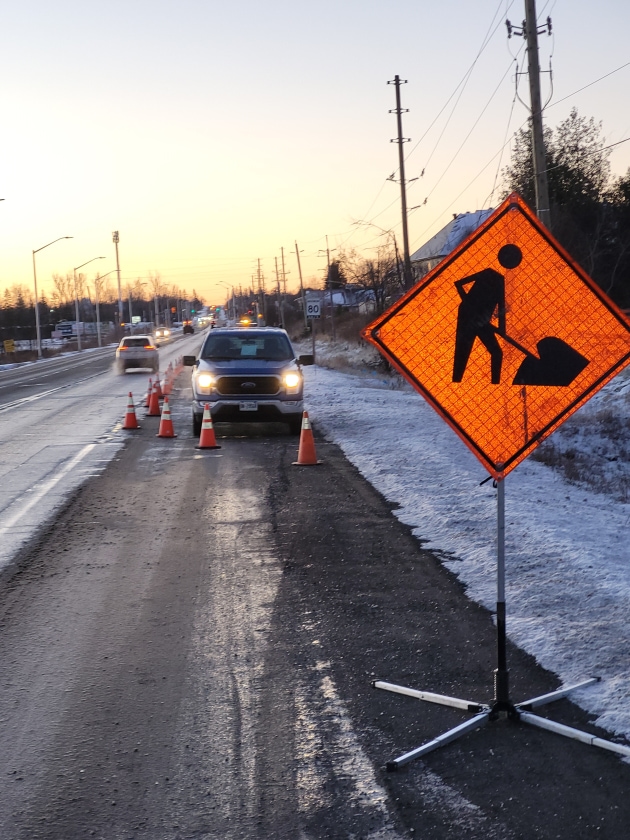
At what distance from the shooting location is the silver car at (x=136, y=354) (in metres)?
42.5

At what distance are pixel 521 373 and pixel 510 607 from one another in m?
2.11

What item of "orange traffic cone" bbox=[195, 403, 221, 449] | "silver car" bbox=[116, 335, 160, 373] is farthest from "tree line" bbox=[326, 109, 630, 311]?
"orange traffic cone" bbox=[195, 403, 221, 449]

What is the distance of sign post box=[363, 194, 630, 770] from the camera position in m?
4.78

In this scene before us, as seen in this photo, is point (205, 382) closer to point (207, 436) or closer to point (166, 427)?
point (166, 427)

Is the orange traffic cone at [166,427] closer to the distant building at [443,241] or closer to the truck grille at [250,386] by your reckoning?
the truck grille at [250,386]

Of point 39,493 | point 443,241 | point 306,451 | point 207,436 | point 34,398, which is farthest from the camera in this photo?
point 443,241

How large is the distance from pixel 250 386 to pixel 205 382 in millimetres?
804

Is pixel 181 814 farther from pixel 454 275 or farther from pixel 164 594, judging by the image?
pixel 164 594

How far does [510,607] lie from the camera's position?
635 centimetres

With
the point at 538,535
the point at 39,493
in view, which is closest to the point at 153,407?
the point at 39,493

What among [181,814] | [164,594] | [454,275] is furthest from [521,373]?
[164,594]

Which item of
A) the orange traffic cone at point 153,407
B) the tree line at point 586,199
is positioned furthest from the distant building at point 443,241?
the orange traffic cone at point 153,407

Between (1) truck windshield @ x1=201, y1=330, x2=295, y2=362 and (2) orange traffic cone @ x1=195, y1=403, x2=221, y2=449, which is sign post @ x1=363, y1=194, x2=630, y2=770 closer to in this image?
(2) orange traffic cone @ x1=195, y1=403, x2=221, y2=449

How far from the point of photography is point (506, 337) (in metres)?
4.87
